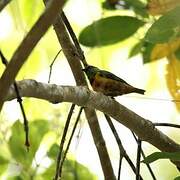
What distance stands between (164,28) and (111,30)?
36cm

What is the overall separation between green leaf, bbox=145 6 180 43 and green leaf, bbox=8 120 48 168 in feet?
1.54

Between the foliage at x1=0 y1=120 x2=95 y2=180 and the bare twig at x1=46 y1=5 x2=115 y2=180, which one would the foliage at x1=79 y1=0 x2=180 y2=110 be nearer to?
the bare twig at x1=46 y1=5 x2=115 y2=180

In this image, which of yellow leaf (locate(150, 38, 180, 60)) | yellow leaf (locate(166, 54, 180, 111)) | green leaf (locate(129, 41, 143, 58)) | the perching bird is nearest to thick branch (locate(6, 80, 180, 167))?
the perching bird

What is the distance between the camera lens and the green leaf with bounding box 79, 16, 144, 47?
3.58ft

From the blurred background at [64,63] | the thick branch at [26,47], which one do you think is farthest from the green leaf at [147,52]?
the thick branch at [26,47]

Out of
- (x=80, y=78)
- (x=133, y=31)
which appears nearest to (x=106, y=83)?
(x=80, y=78)

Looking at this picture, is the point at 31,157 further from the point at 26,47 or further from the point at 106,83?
the point at 26,47

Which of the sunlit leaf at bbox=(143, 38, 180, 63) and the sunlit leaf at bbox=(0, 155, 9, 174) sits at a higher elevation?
the sunlit leaf at bbox=(143, 38, 180, 63)

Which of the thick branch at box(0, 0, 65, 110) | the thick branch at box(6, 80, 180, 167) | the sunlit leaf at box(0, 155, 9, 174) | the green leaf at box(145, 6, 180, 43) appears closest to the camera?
the thick branch at box(0, 0, 65, 110)

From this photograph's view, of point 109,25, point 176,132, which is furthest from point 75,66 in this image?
point 176,132

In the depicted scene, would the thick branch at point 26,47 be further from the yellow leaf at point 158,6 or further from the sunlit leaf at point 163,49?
the sunlit leaf at point 163,49

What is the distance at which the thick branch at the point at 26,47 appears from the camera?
390mm

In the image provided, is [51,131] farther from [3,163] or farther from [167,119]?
[167,119]

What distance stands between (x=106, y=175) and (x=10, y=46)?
450 mm
